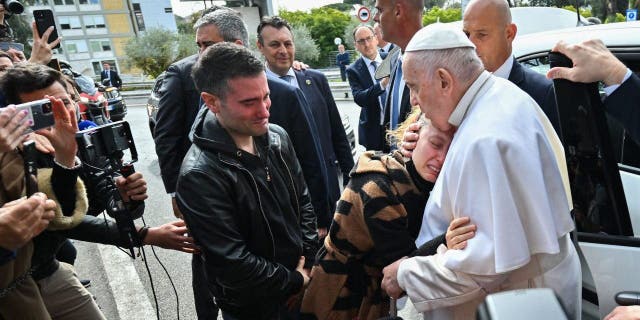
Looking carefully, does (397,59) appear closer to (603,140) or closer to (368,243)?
(603,140)

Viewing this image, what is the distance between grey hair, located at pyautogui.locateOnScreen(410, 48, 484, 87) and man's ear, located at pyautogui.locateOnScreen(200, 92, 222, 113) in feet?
2.97

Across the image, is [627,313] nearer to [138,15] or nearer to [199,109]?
[199,109]

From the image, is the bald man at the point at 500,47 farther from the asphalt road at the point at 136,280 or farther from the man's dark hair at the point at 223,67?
the asphalt road at the point at 136,280

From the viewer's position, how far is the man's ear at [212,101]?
176 cm

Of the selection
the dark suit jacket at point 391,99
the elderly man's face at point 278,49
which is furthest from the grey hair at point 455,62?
the elderly man's face at point 278,49

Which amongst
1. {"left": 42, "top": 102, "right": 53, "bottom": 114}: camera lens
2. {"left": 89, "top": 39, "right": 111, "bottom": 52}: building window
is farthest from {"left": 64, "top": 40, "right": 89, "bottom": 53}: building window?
{"left": 42, "top": 102, "right": 53, "bottom": 114}: camera lens

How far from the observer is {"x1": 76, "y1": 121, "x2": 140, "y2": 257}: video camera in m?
1.86

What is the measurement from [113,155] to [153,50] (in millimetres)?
34525

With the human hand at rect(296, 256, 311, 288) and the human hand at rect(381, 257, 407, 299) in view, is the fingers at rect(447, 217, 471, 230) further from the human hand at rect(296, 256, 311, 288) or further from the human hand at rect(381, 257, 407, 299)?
the human hand at rect(296, 256, 311, 288)

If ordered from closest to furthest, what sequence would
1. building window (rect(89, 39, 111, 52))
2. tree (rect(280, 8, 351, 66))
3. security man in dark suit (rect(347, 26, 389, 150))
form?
security man in dark suit (rect(347, 26, 389, 150)) → tree (rect(280, 8, 351, 66)) → building window (rect(89, 39, 111, 52))

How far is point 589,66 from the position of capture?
1.48 meters

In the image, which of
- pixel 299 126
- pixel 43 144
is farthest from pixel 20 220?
pixel 299 126

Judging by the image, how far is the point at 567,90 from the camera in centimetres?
155

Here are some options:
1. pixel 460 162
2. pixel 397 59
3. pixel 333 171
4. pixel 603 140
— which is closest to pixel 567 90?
pixel 603 140
